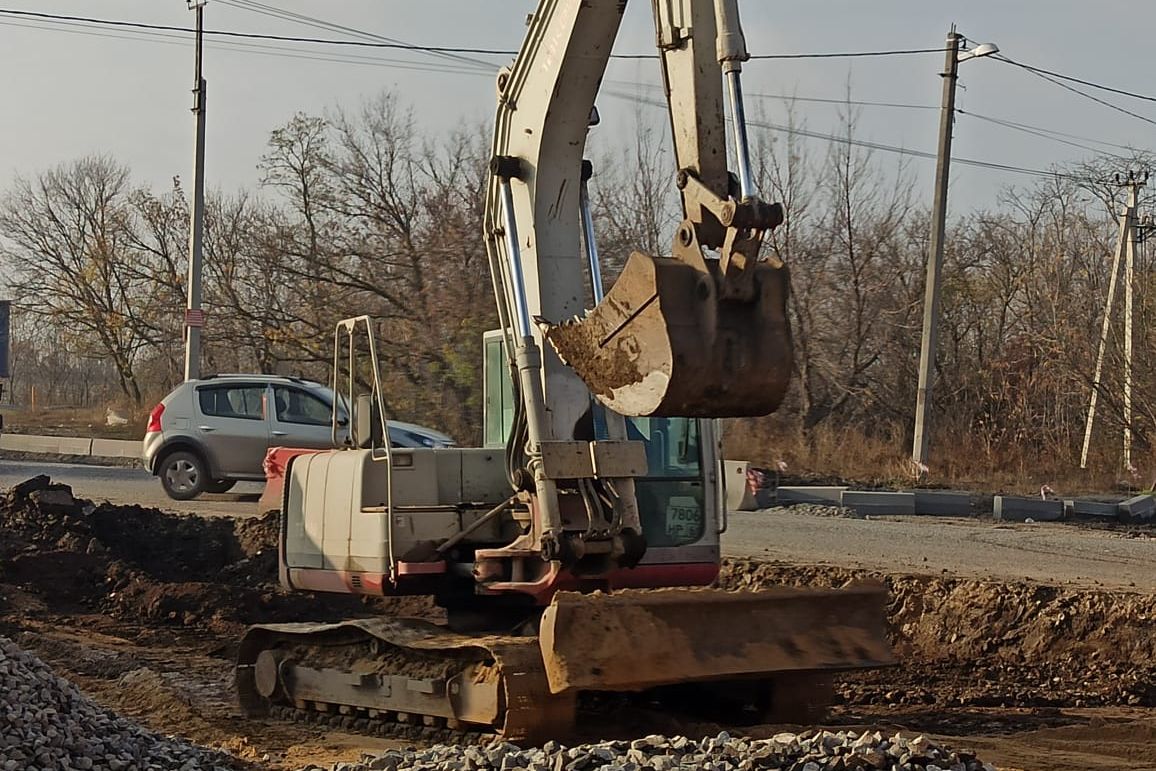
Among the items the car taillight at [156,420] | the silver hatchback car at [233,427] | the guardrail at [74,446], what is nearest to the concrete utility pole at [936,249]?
the silver hatchback car at [233,427]

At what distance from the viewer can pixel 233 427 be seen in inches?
749

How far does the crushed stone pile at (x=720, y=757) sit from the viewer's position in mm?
5352

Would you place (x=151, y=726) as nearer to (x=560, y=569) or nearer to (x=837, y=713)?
(x=560, y=569)

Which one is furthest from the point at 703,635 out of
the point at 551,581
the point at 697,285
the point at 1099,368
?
the point at 1099,368

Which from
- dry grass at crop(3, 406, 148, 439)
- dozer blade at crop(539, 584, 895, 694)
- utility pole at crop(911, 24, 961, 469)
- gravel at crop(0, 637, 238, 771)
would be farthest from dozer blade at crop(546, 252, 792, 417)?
dry grass at crop(3, 406, 148, 439)

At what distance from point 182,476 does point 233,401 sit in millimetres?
1280

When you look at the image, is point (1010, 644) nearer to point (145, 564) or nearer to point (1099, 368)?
point (145, 564)

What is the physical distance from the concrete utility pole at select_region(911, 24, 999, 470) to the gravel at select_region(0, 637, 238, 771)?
743 inches

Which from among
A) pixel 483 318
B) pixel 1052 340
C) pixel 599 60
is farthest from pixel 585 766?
pixel 1052 340

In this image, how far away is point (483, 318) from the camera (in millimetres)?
26141

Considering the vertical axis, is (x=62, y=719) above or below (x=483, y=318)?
below

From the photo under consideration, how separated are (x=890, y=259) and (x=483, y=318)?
1117 cm

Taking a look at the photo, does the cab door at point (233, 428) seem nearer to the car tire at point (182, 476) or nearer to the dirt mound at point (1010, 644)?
the car tire at point (182, 476)

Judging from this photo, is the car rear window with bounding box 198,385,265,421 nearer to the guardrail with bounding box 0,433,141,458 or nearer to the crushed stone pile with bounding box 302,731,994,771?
the guardrail with bounding box 0,433,141,458
